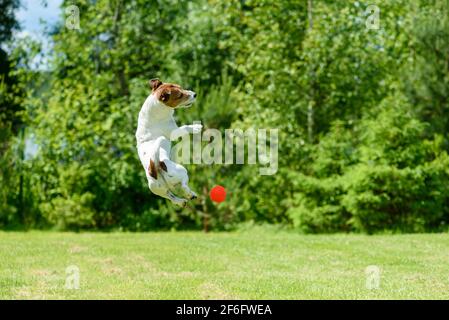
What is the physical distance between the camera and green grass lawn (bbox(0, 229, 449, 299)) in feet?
21.5

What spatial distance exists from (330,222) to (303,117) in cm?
329

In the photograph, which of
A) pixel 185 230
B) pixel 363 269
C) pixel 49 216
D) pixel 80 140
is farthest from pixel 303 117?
pixel 363 269

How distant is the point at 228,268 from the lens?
343 inches

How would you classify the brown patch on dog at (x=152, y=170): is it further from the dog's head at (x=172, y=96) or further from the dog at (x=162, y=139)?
the dog's head at (x=172, y=96)

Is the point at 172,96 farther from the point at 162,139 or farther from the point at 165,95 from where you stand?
the point at 162,139

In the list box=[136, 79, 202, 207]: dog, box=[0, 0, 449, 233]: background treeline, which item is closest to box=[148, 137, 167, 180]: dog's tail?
box=[136, 79, 202, 207]: dog

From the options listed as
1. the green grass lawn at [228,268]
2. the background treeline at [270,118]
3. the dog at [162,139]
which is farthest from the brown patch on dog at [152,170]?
the background treeline at [270,118]

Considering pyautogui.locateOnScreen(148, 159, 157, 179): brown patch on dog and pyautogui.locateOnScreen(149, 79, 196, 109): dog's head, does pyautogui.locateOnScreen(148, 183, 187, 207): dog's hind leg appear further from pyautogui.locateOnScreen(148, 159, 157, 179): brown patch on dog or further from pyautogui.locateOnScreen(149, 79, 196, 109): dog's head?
pyautogui.locateOnScreen(149, 79, 196, 109): dog's head

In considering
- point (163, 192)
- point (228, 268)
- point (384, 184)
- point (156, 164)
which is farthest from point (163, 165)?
point (384, 184)

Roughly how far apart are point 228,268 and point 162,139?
3762mm

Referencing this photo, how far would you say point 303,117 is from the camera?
16.8 m

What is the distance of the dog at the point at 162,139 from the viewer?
5.27 meters

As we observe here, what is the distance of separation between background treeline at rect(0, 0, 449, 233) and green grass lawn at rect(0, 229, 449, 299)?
209 cm
